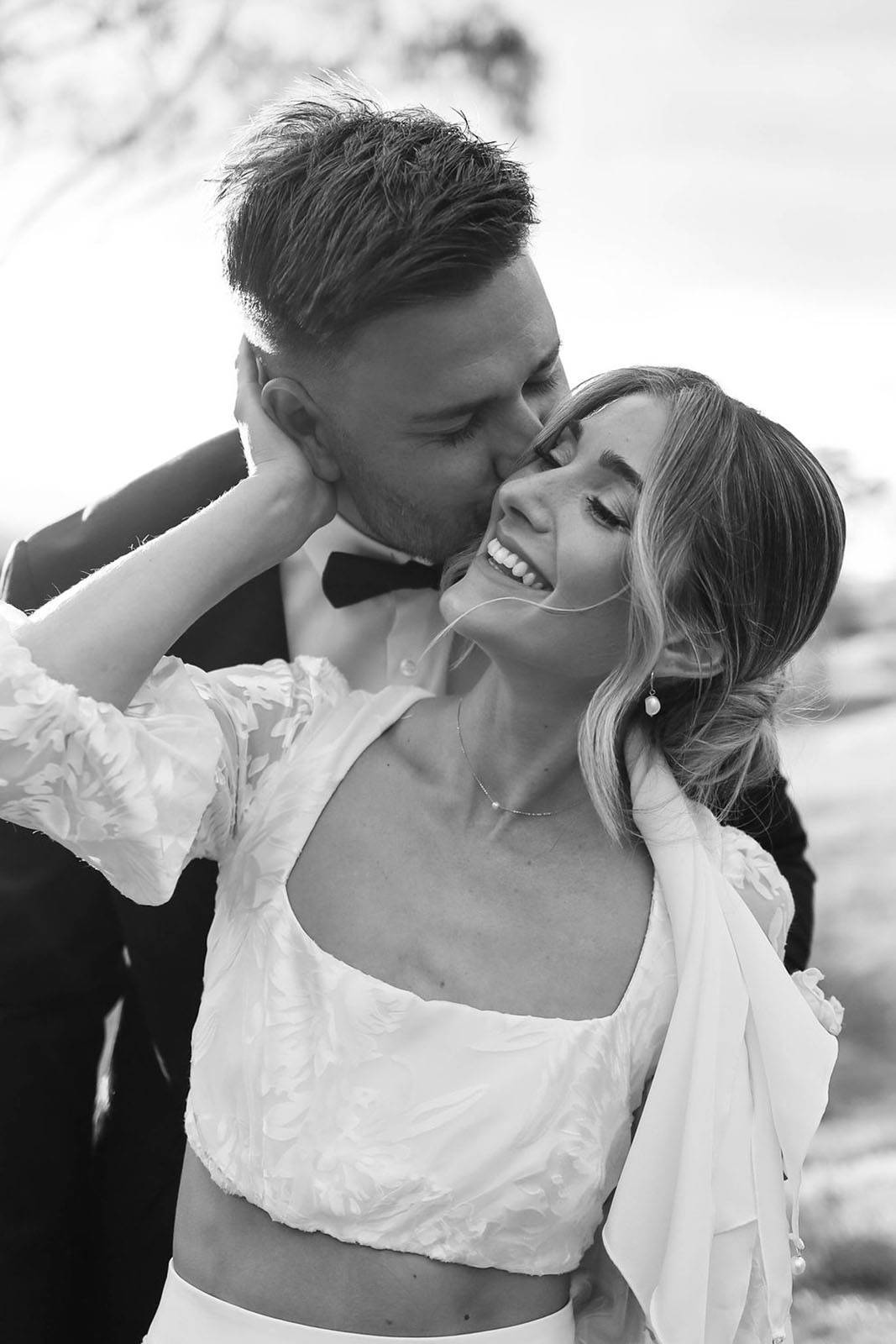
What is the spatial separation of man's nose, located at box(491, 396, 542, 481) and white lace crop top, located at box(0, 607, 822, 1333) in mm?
511

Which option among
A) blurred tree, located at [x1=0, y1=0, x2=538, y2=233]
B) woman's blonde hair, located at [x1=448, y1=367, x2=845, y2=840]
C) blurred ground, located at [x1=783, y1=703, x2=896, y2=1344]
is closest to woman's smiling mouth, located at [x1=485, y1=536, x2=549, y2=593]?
woman's blonde hair, located at [x1=448, y1=367, x2=845, y2=840]

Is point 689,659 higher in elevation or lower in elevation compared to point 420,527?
lower

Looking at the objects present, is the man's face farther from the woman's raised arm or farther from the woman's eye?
the woman's eye

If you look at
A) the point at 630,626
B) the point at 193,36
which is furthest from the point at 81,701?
the point at 193,36

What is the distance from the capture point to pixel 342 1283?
4.85 feet

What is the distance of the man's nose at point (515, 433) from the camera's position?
1.76 meters

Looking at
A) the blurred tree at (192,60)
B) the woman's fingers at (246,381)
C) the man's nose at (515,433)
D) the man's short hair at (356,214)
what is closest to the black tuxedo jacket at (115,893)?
the woman's fingers at (246,381)

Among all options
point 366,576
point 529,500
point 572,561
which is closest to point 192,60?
point 366,576

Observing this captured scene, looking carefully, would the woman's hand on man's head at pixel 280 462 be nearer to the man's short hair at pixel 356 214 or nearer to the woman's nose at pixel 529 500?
the man's short hair at pixel 356 214

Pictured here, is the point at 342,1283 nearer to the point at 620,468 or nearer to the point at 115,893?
the point at 115,893

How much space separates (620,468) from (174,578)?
546mm

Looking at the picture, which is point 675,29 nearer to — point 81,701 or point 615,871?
point 615,871

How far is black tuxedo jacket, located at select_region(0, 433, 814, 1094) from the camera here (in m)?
1.98

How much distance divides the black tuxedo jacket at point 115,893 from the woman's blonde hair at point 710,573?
0.28 meters
